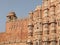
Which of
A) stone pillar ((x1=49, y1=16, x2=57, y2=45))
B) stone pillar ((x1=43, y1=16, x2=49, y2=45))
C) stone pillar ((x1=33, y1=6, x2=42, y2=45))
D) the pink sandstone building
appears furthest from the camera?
stone pillar ((x1=33, y1=6, x2=42, y2=45))

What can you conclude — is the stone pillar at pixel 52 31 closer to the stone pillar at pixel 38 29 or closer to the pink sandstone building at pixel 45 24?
the pink sandstone building at pixel 45 24

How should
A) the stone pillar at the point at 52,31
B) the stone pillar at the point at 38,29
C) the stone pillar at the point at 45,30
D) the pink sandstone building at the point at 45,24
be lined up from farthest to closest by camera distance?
the stone pillar at the point at 38,29 → the stone pillar at the point at 45,30 → the pink sandstone building at the point at 45,24 → the stone pillar at the point at 52,31

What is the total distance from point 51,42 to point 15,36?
16519 millimetres

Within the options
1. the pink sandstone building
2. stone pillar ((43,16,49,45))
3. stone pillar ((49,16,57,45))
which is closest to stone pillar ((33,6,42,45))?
the pink sandstone building

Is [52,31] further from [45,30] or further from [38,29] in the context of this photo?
[38,29]

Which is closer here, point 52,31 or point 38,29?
point 52,31

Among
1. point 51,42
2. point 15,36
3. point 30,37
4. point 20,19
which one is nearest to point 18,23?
point 20,19

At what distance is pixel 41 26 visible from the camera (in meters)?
28.4

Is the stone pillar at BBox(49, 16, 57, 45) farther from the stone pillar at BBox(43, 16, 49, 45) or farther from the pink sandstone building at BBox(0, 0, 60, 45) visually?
the stone pillar at BBox(43, 16, 49, 45)

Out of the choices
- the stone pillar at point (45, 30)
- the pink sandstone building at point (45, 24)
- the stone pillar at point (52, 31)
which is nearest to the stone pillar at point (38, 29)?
the pink sandstone building at point (45, 24)

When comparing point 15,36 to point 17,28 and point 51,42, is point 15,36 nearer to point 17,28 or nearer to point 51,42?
point 17,28

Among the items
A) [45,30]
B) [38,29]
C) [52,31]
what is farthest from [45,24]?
[52,31]

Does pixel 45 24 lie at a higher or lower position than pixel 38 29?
higher

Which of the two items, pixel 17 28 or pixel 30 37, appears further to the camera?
pixel 17 28
